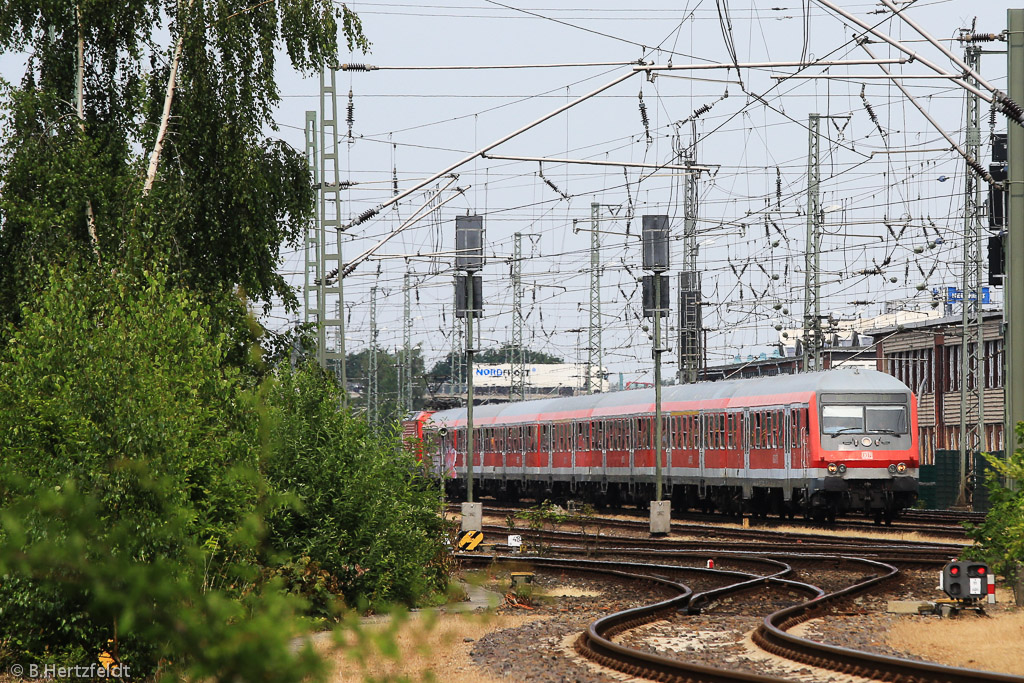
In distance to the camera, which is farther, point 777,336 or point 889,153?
point 777,336

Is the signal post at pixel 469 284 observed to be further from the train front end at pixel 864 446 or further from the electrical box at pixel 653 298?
the train front end at pixel 864 446

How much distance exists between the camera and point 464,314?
94.9 ft

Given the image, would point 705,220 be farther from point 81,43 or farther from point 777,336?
point 777,336

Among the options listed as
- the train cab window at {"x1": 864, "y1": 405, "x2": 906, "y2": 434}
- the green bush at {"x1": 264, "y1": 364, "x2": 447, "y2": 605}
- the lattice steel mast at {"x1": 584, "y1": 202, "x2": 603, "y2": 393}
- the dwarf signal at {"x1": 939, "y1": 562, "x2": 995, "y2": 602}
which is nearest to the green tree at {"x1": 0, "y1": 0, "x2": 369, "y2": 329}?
the green bush at {"x1": 264, "y1": 364, "x2": 447, "y2": 605}

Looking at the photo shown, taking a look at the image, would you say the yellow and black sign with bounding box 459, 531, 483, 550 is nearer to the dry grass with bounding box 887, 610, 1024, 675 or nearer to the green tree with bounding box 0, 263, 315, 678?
the dry grass with bounding box 887, 610, 1024, 675

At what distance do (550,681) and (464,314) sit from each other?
57.4ft

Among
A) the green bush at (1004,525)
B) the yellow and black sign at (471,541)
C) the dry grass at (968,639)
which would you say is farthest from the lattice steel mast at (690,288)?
the dry grass at (968,639)

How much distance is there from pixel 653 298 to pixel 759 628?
16764 mm

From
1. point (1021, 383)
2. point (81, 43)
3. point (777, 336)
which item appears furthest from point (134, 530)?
point (777, 336)

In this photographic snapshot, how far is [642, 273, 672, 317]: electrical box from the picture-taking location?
1209 inches

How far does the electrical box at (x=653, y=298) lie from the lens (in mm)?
30703

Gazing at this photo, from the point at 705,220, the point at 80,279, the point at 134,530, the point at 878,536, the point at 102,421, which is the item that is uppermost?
the point at 705,220

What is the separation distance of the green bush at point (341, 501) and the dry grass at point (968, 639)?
5.56m

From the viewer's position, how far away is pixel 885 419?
32531 mm
